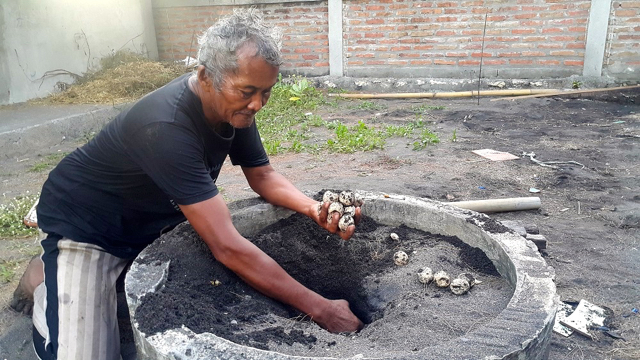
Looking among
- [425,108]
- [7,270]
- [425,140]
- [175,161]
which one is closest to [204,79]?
[175,161]

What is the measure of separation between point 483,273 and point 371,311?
18.8 inches

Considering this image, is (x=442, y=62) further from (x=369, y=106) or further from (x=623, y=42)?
(x=623, y=42)

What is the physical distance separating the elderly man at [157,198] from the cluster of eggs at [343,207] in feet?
0.12

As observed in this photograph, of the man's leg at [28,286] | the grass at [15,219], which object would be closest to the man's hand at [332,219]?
the man's leg at [28,286]

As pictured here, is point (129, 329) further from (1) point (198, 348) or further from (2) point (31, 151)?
(2) point (31, 151)

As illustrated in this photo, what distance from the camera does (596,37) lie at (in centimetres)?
712


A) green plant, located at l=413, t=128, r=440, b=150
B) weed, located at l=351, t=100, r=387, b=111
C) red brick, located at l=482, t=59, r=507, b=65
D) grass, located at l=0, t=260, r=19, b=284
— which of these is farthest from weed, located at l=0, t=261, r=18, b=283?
red brick, located at l=482, t=59, r=507, b=65

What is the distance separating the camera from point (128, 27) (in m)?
8.72

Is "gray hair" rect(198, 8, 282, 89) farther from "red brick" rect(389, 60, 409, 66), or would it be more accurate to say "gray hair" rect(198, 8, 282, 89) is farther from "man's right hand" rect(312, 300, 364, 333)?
"red brick" rect(389, 60, 409, 66)

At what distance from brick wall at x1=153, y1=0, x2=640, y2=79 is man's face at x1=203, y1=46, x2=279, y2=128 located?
6.63 m

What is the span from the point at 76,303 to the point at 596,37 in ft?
24.9

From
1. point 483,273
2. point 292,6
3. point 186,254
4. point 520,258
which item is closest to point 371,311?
point 483,273

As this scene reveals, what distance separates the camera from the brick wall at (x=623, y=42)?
6.89 metres

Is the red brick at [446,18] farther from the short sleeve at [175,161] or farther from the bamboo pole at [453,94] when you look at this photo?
the short sleeve at [175,161]
